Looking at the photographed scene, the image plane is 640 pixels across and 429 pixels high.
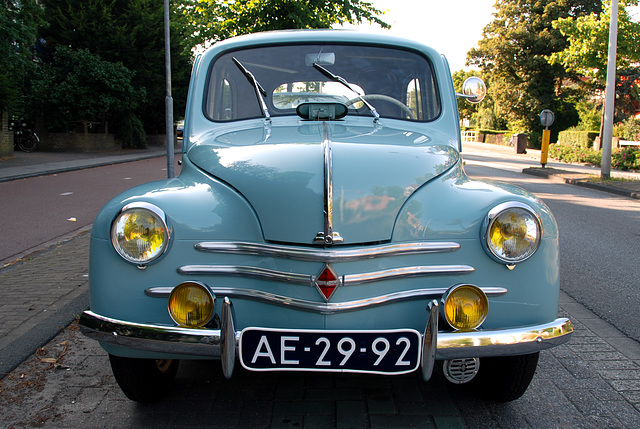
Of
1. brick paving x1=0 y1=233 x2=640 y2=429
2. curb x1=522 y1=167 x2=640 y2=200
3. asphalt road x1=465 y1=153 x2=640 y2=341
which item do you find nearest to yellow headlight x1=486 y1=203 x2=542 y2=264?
brick paving x1=0 y1=233 x2=640 y2=429

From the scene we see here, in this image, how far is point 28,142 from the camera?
962 inches

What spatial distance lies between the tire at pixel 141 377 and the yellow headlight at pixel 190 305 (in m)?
0.45

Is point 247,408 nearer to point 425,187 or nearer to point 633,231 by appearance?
point 425,187

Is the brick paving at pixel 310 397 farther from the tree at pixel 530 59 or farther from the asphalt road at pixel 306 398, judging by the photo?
the tree at pixel 530 59

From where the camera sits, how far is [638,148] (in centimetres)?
1939

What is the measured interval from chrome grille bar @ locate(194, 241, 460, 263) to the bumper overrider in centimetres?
24

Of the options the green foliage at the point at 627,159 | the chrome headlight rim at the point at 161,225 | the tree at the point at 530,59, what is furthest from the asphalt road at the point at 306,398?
the tree at the point at 530,59

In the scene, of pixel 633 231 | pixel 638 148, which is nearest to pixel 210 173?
pixel 633 231

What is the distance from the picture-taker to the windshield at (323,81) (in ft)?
11.5

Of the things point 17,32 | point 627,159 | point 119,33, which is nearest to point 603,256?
point 627,159

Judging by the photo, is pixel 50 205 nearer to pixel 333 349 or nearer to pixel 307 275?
pixel 307 275

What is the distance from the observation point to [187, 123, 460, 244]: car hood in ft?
7.47

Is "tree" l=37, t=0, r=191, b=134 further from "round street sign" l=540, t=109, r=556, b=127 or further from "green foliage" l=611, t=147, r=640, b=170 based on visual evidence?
"green foliage" l=611, t=147, r=640, b=170

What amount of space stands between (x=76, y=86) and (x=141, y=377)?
24.8 m
